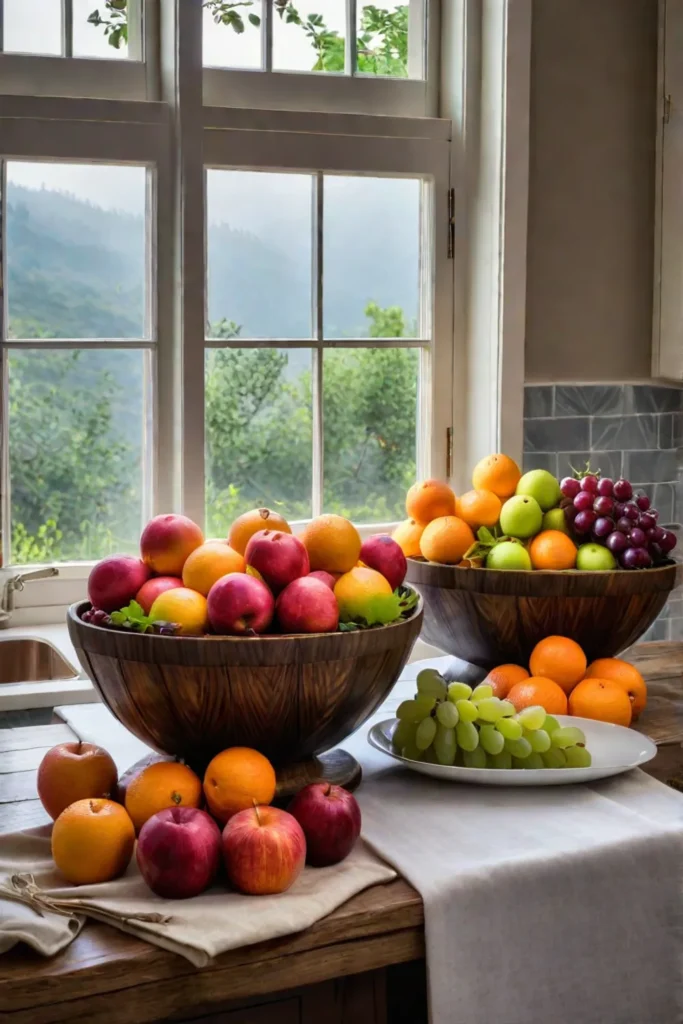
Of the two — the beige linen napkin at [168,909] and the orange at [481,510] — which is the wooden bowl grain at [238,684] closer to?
the beige linen napkin at [168,909]

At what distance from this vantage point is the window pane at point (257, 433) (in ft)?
8.39

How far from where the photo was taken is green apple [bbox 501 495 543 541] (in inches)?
67.7

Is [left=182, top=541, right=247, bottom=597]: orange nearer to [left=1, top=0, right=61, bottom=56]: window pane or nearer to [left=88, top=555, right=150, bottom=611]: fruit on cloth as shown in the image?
[left=88, top=555, right=150, bottom=611]: fruit on cloth

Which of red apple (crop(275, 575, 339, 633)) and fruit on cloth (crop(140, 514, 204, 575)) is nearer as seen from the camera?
red apple (crop(275, 575, 339, 633))

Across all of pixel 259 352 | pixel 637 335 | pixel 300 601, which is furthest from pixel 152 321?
pixel 300 601

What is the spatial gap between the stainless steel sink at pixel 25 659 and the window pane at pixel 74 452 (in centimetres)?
19

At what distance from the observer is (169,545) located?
4.38 feet

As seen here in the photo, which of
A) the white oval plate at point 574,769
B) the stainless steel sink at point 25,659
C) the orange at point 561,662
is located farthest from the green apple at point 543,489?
the stainless steel sink at point 25,659

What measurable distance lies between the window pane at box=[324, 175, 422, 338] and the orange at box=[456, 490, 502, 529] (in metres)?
0.99

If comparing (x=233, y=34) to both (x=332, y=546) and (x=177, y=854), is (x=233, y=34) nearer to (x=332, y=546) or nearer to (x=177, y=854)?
(x=332, y=546)

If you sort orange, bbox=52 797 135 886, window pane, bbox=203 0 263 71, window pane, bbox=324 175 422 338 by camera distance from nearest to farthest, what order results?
orange, bbox=52 797 135 886
window pane, bbox=203 0 263 71
window pane, bbox=324 175 422 338

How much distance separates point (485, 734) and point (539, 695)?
0.19 m

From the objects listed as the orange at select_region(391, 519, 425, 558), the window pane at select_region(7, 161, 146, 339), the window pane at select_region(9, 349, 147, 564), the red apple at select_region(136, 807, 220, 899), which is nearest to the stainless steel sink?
the window pane at select_region(9, 349, 147, 564)

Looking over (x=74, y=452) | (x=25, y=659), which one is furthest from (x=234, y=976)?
(x=74, y=452)
